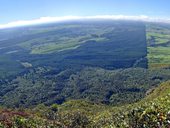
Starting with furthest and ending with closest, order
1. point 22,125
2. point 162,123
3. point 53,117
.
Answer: point 53,117
point 22,125
point 162,123

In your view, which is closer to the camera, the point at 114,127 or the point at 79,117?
the point at 114,127

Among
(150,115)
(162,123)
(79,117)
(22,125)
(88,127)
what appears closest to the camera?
(162,123)

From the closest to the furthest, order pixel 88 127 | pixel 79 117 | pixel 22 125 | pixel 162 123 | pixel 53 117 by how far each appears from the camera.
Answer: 1. pixel 162 123
2. pixel 22 125
3. pixel 88 127
4. pixel 79 117
5. pixel 53 117

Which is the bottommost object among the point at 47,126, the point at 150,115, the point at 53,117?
the point at 53,117

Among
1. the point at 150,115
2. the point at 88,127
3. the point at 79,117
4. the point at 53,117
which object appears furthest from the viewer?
the point at 53,117

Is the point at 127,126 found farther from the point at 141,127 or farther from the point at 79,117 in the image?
the point at 79,117

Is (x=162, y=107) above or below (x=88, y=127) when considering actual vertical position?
above

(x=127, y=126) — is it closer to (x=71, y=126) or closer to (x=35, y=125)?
(x=35, y=125)

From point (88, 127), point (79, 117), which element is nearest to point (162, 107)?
point (88, 127)

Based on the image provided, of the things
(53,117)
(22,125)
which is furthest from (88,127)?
(22,125)
